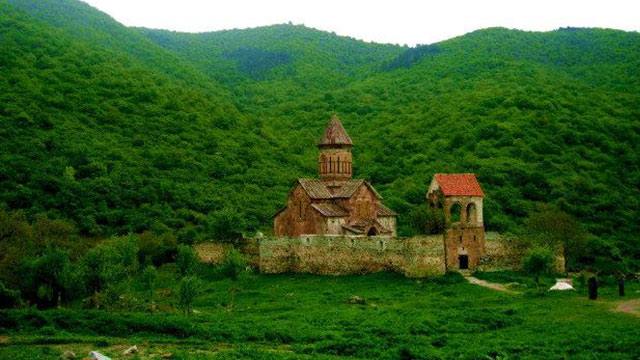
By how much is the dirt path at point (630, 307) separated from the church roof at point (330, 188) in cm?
1618

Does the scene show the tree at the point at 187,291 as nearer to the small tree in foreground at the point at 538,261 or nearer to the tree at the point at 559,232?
the small tree in foreground at the point at 538,261

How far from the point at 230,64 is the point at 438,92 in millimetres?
37638

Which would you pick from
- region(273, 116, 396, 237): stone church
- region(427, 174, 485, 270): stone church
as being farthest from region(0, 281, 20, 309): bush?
region(427, 174, 485, 270): stone church

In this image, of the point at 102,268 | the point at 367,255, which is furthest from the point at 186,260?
the point at 367,255

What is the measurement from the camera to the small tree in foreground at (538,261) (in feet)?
129

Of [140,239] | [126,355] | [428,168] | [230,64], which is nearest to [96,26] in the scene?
[230,64]

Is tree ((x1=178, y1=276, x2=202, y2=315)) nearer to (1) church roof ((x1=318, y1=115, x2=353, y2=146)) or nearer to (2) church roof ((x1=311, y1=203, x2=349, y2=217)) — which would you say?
(2) church roof ((x1=311, y1=203, x2=349, y2=217))

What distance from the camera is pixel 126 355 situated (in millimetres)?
27125

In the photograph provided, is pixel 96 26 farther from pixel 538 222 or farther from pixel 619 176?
pixel 538 222

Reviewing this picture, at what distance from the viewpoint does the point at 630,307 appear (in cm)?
3259

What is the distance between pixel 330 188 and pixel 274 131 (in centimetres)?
3667

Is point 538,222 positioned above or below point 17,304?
above

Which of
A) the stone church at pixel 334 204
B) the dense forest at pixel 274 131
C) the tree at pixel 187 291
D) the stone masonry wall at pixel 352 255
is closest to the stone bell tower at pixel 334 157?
the stone church at pixel 334 204

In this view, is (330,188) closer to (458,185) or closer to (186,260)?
(458,185)
